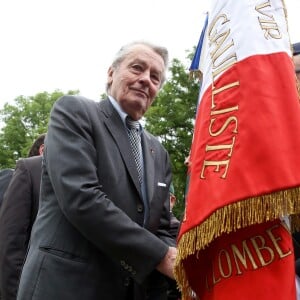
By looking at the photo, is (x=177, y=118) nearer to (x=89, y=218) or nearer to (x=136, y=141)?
(x=136, y=141)

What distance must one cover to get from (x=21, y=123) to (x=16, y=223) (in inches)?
975

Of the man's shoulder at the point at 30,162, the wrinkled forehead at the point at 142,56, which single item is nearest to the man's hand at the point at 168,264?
the wrinkled forehead at the point at 142,56

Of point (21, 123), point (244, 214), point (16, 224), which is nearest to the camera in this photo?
point (244, 214)

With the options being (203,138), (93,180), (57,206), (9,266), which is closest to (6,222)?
(9,266)

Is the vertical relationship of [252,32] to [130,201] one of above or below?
above

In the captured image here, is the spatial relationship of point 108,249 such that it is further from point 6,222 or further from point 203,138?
point 6,222

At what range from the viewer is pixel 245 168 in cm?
173

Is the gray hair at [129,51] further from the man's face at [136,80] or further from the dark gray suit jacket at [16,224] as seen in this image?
the dark gray suit jacket at [16,224]

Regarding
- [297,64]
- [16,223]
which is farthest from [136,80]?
[16,223]

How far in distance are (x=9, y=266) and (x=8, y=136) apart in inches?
950

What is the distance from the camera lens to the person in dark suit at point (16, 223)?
3174 millimetres

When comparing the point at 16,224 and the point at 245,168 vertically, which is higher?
the point at 245,168

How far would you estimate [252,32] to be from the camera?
1.91m

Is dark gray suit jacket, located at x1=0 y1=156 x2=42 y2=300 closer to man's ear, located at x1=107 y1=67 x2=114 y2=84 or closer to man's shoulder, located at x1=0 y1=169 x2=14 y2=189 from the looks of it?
man's shoulder, located at x1=0 y1=169 x2=14 y2=189
